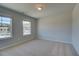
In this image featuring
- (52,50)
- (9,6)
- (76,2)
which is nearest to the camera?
(76,2)

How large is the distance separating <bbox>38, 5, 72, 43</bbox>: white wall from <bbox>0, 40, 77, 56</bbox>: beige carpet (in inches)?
4.1

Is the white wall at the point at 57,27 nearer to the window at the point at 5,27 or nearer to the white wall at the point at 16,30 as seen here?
the white wall at the point at 16,30

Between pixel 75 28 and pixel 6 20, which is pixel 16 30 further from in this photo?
pixel 75 28

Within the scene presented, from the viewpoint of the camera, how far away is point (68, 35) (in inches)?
67.7

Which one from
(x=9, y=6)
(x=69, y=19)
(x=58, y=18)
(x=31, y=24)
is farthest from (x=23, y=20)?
(x=69, y=19)

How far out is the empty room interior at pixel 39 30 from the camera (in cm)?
155

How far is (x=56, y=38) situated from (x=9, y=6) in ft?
3.24

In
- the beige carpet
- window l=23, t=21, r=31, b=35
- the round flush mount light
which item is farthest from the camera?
window l=23, t=21, r=31, b=35

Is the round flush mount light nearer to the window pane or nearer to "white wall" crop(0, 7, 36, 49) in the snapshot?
"white wall" crop(0, 7, 36, 49)

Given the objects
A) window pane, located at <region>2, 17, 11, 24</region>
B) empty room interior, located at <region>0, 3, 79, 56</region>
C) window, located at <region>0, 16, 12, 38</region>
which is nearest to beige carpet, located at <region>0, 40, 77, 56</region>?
empty room interior, located at <region>0, 3, 79, 56</region>

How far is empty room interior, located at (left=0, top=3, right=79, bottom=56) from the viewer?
155cm

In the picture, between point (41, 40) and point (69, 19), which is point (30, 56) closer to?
point (41, 40)

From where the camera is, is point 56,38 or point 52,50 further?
point 56,38

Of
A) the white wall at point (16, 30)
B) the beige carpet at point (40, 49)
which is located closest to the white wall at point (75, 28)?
the beige carpet at point (40, 49)
